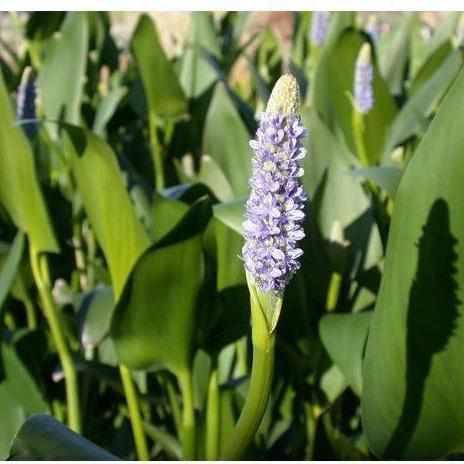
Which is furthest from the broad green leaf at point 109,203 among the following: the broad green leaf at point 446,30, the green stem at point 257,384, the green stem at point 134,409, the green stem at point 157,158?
the broad green leaf at point 446,30

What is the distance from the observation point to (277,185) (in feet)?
1.70

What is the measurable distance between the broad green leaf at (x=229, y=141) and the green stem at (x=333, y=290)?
0.19 m

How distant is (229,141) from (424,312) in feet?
1.77

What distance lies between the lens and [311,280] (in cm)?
109

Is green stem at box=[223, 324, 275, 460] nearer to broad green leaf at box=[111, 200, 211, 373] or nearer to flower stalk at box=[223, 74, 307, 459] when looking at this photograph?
flower stalk at box=[223, 74, 307, 459]

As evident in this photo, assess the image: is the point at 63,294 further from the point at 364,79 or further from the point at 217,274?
the point at 364,79

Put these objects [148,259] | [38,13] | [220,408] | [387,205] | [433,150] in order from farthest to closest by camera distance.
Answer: [38,13]
[387,205]
[220,408]
[148,259]
[433,150]

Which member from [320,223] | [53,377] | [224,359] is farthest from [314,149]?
[53,377]

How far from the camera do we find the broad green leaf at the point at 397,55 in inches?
71.6

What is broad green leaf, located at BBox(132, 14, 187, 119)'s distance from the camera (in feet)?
5.17

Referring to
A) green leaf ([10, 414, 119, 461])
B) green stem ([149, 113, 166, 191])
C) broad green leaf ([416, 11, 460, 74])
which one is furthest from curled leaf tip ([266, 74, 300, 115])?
broad green leaf ([416, 11, 460, 74])

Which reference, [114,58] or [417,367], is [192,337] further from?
[114,58]

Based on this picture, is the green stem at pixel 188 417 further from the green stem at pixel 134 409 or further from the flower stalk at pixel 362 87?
the flower stalk at pixel 362 87

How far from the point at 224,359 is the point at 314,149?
32 centimetres
